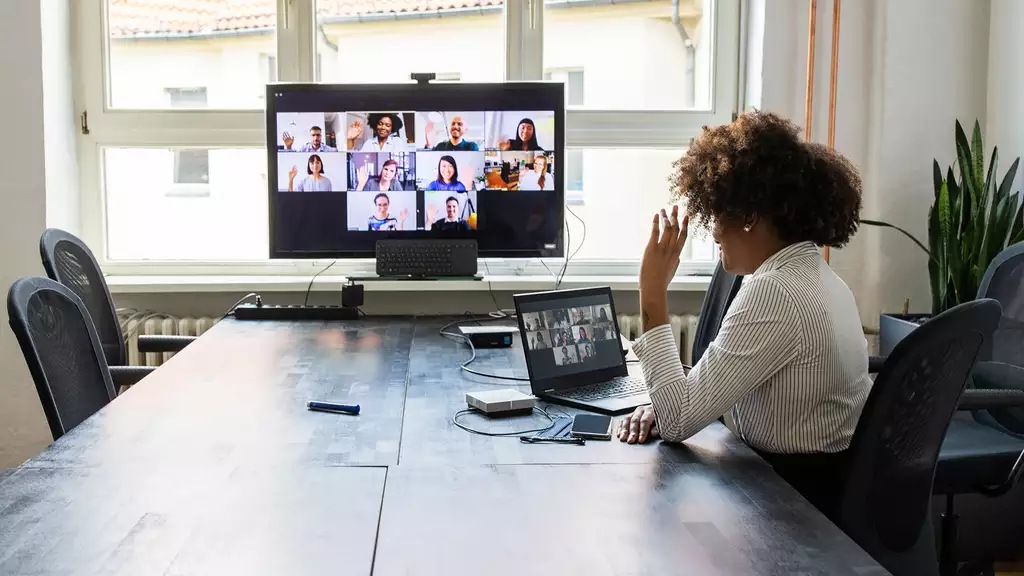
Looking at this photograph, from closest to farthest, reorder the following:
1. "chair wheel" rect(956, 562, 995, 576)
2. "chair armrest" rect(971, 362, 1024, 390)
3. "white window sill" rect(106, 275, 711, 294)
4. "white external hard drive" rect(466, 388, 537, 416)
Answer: "white external hard drive" rect(466, 388, 537, 416)
"chair armrest" rect(971, 362, 1024, 390)
"chair wheel" rect(956, 562, 995, 576)
"white window sill" rect(106, 275, 711, 294)

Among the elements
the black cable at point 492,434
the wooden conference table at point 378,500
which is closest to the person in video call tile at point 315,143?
the wooden conference table at point 378,500

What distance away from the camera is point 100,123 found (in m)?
3.78

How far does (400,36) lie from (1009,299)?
249 centimetres

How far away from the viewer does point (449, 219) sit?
3.49 meters

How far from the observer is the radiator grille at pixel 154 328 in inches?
141

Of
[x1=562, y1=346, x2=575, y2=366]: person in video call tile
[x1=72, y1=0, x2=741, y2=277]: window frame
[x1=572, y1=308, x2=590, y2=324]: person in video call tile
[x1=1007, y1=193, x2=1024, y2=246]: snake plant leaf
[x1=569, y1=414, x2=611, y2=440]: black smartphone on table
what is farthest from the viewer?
[x1=72, y1=0, x2=741, y2=277]: window frame

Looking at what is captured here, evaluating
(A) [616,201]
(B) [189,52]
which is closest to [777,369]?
(A) [616,201]

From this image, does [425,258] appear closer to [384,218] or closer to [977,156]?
[384,218]

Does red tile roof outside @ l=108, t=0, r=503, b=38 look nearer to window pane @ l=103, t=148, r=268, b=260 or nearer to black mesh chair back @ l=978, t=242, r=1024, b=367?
window pane @ l=103, t=148, r=268, b=260

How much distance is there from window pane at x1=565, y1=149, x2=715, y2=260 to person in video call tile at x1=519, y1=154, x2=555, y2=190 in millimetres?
393

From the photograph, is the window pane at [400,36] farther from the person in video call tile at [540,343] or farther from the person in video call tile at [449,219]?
the person in video call tile at [540,343]

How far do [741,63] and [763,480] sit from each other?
277 centimetres

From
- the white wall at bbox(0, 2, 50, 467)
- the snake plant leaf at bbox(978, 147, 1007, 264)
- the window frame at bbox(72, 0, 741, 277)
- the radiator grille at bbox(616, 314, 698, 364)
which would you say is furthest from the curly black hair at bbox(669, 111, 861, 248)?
the white wall at bbox(0, 2, 50, 467)

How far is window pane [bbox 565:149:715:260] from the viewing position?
3889 mm
